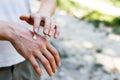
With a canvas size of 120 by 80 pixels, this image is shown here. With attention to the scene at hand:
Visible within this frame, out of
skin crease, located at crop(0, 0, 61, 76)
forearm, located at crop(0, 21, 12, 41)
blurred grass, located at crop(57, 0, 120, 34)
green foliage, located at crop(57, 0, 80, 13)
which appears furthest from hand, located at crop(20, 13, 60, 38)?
green foliage, located at crop(57, 0, 80, 13)

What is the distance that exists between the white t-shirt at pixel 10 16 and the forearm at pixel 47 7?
77 mm

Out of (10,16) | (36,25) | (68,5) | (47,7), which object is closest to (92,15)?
(68,5)

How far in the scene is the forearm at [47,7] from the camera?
156cm

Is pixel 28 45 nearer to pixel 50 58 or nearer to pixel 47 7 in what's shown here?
pixel 50 58

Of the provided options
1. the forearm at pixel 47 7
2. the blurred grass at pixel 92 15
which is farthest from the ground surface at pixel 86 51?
the forearm at pixel 47 7

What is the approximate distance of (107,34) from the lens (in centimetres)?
444

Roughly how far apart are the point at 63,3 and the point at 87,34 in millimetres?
940

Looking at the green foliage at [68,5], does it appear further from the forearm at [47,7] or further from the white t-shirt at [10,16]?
the white t-shirt at [10,16]

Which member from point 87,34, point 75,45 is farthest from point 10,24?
point 87,34

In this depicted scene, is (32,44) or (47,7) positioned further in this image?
(47,7)

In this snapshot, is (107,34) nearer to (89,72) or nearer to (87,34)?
(87,34)

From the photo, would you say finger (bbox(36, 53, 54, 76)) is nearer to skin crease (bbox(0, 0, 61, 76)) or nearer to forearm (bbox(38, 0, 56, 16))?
skin crease (bbox(0, 0, 61, 76))

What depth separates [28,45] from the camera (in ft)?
4.15

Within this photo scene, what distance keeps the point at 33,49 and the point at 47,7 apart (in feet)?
1.28
